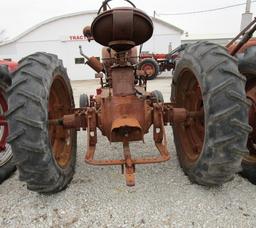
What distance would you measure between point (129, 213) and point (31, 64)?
1.57 meters

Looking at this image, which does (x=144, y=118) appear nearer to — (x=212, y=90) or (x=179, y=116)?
(x=179, y=116)

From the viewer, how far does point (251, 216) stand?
100 inches

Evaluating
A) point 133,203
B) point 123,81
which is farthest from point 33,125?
point 133,203

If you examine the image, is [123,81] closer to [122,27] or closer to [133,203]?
[122,27]

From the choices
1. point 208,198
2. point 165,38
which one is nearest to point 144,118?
point 208,198

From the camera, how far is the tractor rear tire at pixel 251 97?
314 centimetres

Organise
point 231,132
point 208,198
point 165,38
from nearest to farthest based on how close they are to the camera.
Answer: point 231,132, point 208,198, point 165,38

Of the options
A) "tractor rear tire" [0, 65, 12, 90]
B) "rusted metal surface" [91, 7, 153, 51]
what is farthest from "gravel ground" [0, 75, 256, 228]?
"rusted metal surface" [91, 7, 153, 51]

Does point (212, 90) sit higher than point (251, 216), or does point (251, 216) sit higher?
point (212, 90)

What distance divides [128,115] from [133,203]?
817 millimetres

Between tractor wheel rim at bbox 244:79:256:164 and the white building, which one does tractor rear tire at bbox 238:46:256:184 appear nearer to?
tractor wheel rim at bbox 244:79:256:164

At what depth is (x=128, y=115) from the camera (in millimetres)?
2857

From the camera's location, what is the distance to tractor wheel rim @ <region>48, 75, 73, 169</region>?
3332 millimetres

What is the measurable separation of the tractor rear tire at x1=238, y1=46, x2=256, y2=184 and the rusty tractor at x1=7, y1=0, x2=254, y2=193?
1.77 ft
